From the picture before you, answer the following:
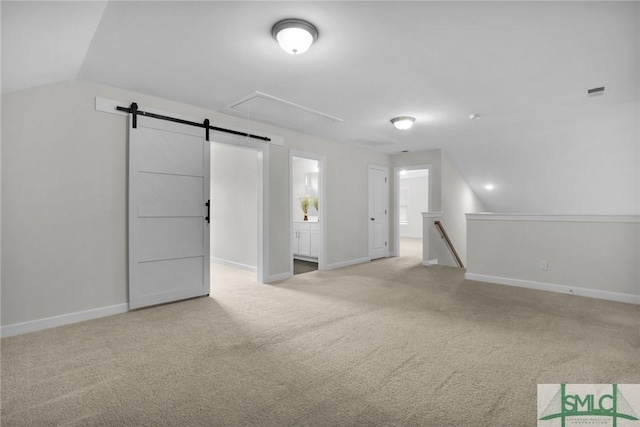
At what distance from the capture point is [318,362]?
2.24 m

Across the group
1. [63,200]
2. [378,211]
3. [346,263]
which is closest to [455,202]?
[378,211]

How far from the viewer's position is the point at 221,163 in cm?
632

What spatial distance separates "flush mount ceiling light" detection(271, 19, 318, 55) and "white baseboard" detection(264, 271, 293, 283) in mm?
3355

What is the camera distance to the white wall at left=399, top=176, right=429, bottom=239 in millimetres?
11797

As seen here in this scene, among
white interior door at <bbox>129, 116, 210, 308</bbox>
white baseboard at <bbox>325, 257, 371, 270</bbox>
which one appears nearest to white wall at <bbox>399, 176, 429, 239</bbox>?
white baseboard at <bbox>325, 257, 371, 270</bbox>

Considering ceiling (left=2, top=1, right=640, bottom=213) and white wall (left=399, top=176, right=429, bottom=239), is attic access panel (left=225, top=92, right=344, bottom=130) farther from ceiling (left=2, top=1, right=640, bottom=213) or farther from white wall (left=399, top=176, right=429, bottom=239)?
white wall (left=399, top=176, right=429, bottom=239)

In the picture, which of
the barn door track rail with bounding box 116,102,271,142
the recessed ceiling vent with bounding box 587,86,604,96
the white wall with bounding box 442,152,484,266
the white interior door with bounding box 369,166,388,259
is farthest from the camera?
the white interior door with bounding box 369,166,388,259

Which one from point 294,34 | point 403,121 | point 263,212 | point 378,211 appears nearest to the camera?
point 294,34

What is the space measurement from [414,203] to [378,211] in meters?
5.51

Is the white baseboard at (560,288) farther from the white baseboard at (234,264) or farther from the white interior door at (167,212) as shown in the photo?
the white interior door at (167,212)

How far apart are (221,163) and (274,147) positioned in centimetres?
190

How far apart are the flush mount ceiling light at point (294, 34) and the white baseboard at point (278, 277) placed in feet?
11.0

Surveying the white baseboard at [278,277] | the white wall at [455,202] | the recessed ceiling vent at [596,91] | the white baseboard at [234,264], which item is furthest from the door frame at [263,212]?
the recessed ceiling vent at [596,91]

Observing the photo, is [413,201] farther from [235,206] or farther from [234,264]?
[234,264]
